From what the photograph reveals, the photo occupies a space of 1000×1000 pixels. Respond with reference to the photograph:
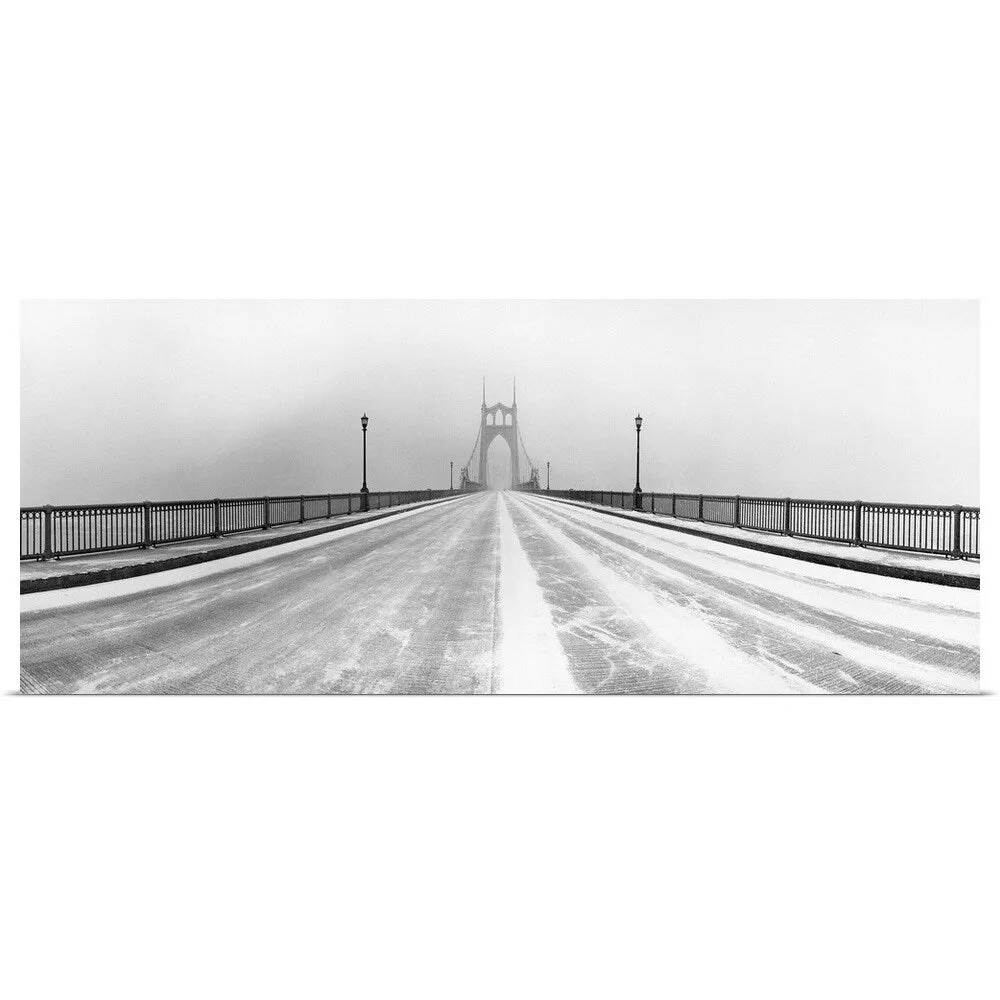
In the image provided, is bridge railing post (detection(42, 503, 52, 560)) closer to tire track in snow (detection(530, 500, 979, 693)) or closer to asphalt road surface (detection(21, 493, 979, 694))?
asphalt road surface (detection(21, 493, 979, 694))

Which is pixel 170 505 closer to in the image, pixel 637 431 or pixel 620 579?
pixel 620 579

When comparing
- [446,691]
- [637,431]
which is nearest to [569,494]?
[637,431]

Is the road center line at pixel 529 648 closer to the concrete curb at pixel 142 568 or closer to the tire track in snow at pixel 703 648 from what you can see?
the tire track in snow at pixel 703 648

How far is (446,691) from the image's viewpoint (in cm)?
454

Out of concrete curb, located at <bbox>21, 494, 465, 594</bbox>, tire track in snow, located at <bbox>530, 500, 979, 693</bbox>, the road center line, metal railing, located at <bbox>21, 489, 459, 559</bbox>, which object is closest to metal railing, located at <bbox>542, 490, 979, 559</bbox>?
tire track in snow, located at <bbox>530, 500, 979, 693</bbox>

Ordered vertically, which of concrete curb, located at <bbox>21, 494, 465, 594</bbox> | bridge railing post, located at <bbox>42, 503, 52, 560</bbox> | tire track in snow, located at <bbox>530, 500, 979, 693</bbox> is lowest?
tire track in snow, located at <bbox>530, 500, 979, 693</bbox>

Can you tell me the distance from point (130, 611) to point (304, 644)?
2.79m

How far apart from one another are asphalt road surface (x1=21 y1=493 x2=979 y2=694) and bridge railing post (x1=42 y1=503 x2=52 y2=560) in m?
2.00

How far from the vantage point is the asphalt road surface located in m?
4.64

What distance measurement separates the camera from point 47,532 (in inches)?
339

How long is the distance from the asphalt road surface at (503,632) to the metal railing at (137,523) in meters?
2.05

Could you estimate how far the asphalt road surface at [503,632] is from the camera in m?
4.64

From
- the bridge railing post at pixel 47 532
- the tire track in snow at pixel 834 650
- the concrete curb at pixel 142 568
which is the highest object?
the bridge railing post at pixel 47 532

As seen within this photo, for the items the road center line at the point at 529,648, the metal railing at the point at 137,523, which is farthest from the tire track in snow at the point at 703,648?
the metal railing at the point at 137,523
